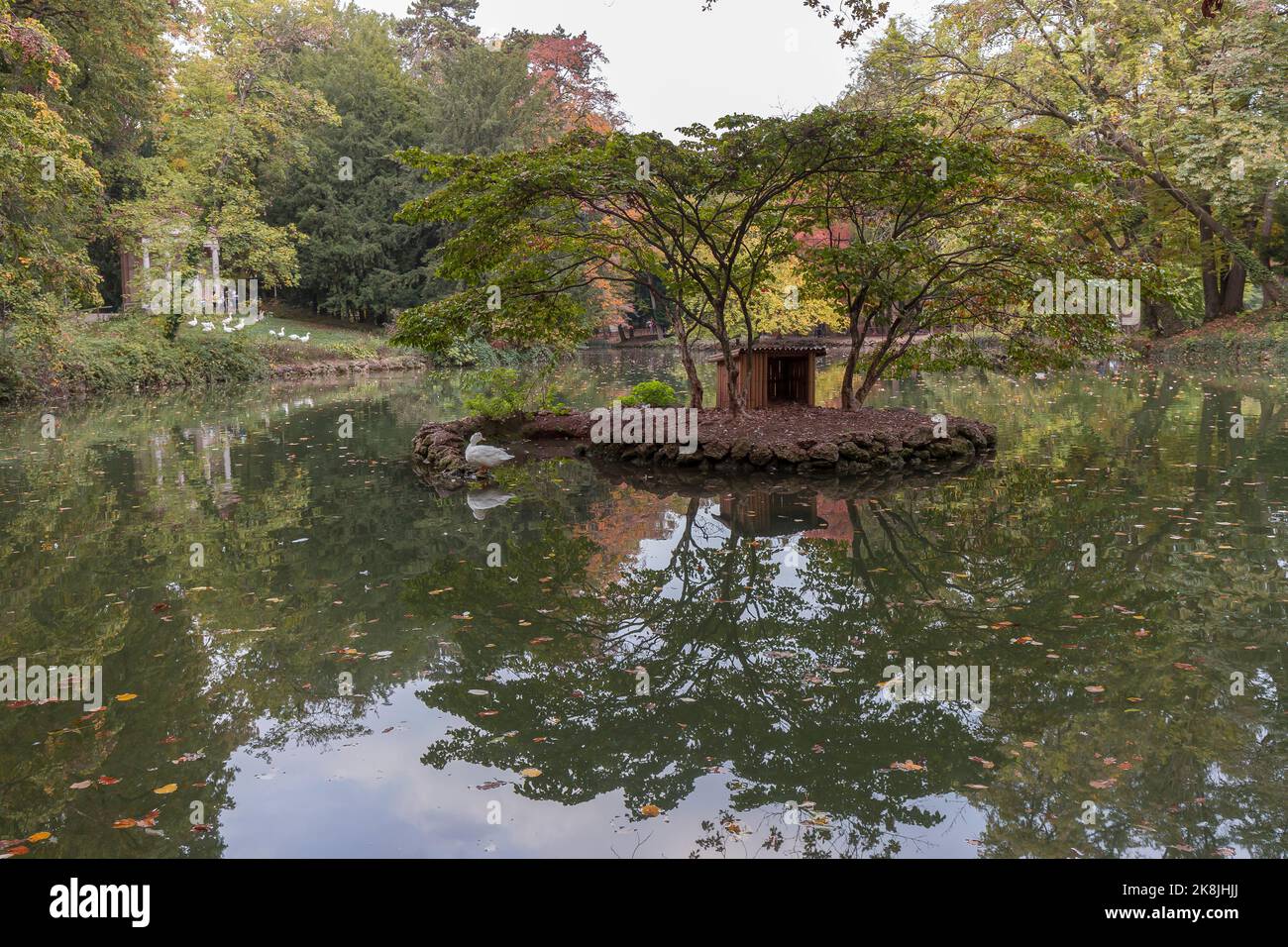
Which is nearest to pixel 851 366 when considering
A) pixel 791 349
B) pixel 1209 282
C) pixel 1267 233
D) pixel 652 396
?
pixel 791 349

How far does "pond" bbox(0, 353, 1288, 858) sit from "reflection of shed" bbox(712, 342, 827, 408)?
5.21 meters

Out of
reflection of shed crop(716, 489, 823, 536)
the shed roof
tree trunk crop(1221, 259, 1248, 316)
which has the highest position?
tree trunk crop(1221, 259, 1248, 316)

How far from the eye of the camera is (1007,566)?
24.0 feet

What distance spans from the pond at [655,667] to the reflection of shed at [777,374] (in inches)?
205

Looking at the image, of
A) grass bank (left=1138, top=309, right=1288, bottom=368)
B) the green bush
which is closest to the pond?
the green bush

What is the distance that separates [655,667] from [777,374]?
39.1 feet

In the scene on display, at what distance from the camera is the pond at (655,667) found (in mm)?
3695

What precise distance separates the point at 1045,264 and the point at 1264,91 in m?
16.3

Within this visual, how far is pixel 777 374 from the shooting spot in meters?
16.7

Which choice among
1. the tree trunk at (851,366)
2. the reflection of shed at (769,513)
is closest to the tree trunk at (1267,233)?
the tree trunk at (851,366)

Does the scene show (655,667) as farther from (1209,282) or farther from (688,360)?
(1209,282)

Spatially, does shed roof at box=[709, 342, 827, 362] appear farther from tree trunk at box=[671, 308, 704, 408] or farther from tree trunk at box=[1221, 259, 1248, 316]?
tree trunk at box=[1221, 259, 1248, 316]

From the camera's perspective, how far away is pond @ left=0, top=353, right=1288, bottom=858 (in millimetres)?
3695
